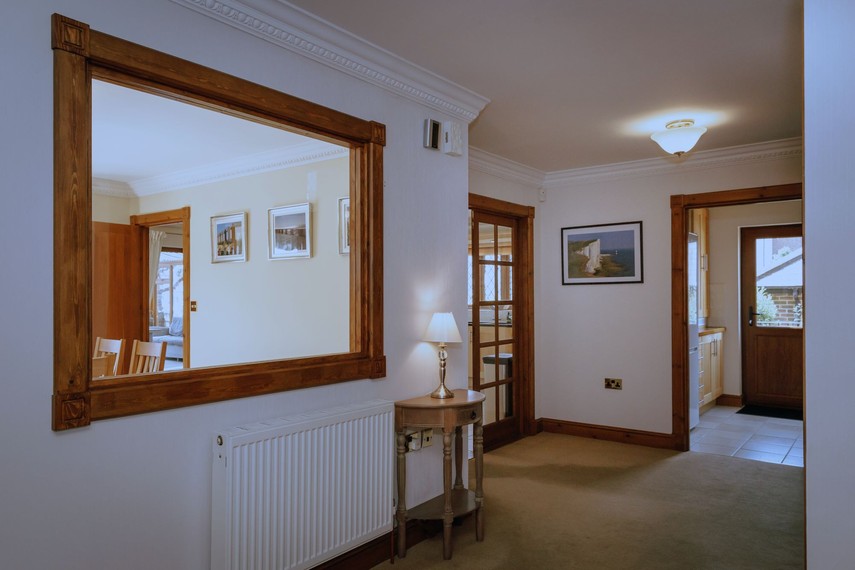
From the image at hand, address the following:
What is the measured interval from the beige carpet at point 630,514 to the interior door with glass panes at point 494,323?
43 centimetres

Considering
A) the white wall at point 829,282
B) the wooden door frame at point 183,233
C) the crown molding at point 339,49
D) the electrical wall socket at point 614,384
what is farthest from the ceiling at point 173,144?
the electrical wall socket at point 614,384

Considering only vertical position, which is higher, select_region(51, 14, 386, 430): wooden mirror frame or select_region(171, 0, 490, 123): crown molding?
select_region(171, 0, 490, 123): crown molding

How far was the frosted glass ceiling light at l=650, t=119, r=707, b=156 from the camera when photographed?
3932 mm

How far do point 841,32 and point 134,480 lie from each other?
2.73 metres

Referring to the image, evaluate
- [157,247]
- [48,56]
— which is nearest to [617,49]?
[48,56]

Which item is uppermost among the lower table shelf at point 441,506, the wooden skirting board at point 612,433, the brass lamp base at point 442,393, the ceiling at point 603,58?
the ceiling at point 603,58

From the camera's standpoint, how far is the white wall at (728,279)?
6.86 meters

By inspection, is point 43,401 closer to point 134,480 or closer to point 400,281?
point 134,480

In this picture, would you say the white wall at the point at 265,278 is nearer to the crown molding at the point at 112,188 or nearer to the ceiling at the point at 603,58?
the crown molding at the point at 112,188

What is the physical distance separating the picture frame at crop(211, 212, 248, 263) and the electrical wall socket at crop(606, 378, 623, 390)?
347 cm

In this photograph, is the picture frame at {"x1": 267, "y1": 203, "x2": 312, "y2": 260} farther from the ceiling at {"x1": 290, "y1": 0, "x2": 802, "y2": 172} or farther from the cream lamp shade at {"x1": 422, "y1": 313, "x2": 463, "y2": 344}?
the cream lamp shade at {"x1": 422, "y1": 313, "x2": 463, "y2": 344}

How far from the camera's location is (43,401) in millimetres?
1743

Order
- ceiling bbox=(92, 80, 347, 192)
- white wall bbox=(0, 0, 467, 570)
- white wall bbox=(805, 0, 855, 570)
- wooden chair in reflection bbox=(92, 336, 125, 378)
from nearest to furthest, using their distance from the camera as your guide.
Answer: white wall bbox=(0, 0, 467, 570) → white wall bbox=(805, 0, 855, 570) → ceiling bbox=(92, 80, 347, 192) → wooden chair in reflection bbox=(92, 336, 125, 378)

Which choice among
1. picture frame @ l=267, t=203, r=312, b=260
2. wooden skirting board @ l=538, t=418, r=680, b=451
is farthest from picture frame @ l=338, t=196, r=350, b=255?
wooden skirting board @ l=538, t=418, r=680, b=451
